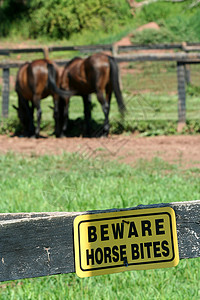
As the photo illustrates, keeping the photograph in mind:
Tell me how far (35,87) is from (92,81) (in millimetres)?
1311

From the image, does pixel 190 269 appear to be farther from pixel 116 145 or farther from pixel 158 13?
pixel 158 13

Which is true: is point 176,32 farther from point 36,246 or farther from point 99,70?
point 36,246

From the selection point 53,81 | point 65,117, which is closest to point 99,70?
point 53,81

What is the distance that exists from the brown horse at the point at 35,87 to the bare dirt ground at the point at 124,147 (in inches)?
20.6

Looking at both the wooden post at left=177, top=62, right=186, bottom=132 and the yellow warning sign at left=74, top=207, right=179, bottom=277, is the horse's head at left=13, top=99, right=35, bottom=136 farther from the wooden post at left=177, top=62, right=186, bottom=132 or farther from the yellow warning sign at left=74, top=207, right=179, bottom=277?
the yellow warning sign at left=74, top=207, right=179, bottom=277

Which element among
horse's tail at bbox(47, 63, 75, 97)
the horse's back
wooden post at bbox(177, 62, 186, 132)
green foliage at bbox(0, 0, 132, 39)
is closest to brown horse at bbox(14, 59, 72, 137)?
horse's tail at bbox(47, 63, 75, 97)


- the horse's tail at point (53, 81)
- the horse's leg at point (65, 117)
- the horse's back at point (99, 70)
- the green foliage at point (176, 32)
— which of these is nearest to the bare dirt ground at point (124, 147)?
the horse's leg at point (65, 117)

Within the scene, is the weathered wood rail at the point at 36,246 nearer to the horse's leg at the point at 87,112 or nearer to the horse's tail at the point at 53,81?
the horse's tail at the point at 53,81

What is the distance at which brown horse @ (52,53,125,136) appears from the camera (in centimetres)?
970

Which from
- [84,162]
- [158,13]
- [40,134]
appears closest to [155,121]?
[40,134]

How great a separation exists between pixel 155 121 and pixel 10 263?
8.60 m

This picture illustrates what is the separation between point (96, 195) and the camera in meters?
4.54

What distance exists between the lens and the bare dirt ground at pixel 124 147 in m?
7.17

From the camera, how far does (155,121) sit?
10.1m
